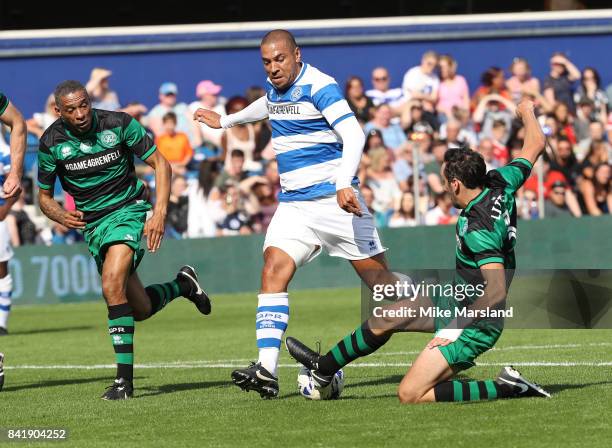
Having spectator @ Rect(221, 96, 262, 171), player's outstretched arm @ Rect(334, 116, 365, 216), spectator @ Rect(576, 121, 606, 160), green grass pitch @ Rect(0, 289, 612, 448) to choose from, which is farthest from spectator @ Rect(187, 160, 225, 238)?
player's outstretched arm @ Rect(334, 116, 365, 216)

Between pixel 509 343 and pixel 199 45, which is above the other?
pixel 199 45

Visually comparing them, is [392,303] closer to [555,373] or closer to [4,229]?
[555,373]

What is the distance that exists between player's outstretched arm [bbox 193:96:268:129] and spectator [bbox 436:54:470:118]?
14509mm

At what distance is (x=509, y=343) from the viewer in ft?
44.0

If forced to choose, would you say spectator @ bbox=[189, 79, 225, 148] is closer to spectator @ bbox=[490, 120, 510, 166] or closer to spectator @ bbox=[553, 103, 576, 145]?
spectator @ bbox=[490, 120, 510, 166]

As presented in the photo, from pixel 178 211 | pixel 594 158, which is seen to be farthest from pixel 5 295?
pixel 594 158

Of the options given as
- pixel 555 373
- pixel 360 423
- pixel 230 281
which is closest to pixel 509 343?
pixel 555 373

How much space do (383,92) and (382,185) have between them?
2.42 m

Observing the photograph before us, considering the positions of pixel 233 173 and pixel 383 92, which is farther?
pixel 383 92

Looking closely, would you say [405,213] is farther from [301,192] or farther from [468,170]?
[468,170]

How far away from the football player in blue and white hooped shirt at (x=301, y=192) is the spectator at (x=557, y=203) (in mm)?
13944

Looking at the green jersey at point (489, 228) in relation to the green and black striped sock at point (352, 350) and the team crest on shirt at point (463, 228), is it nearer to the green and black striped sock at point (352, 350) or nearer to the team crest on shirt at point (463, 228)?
the team crest on shirt at point (463, 228)

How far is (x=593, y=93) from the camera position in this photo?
25375 millimetres

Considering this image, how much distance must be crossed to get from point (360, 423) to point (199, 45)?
1871 cm
